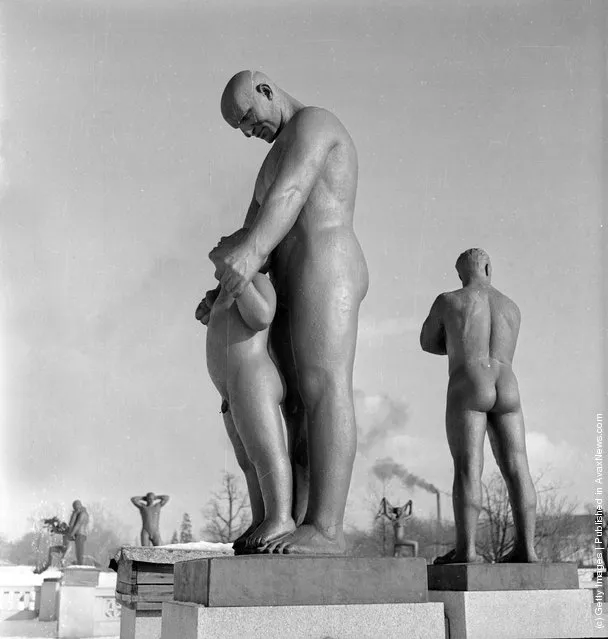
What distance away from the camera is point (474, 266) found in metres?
6.25

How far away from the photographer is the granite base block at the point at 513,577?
17.5 ft

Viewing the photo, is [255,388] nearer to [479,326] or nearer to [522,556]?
[479,326]

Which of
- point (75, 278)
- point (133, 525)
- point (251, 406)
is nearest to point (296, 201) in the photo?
point (251, 406)

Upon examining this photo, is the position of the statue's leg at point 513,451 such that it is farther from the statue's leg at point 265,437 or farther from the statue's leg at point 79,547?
the statue's leg at point 79,547

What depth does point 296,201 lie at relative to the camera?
345 cm

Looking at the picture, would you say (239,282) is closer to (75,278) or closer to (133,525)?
(133,525)

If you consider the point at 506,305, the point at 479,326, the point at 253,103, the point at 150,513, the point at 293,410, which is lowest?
the point at 150,513

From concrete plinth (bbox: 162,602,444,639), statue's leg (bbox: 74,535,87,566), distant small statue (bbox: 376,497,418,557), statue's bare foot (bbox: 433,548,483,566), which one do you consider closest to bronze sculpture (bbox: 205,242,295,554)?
concrete plinth (bbox: 162,602,444,639)

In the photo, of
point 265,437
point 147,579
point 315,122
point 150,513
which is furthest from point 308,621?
point 150,513

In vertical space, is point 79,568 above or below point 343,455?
below

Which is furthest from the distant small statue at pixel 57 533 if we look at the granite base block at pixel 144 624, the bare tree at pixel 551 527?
the granite base block at pixel 144 624

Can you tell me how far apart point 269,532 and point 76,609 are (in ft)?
32.7

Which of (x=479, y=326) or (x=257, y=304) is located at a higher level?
(x=479, y=326)

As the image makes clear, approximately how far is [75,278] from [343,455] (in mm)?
19735
